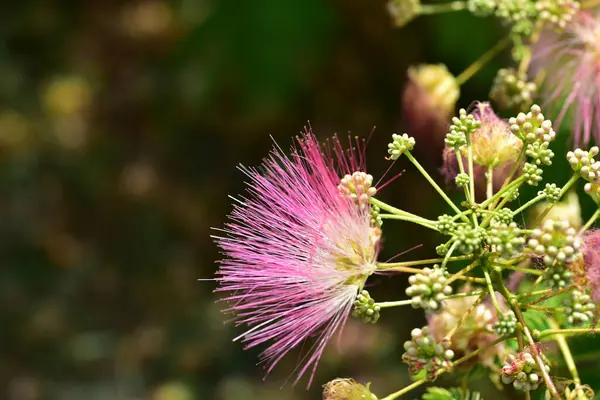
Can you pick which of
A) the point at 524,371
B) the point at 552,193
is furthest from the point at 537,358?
the point at 552,193

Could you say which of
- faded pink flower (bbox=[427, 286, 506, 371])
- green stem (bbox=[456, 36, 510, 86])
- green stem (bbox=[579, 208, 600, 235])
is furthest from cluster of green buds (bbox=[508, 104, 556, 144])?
green stem (bbox=[456, 36, 510, 86])

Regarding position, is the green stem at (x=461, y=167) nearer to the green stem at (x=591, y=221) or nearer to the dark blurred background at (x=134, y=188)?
the green stem at (x=591, y=221)

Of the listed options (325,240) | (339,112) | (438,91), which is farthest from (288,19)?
(325,240)

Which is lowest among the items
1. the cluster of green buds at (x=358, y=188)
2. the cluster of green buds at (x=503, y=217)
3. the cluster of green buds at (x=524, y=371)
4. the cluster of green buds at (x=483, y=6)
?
the cluster of green buds at (x=524, y=371)

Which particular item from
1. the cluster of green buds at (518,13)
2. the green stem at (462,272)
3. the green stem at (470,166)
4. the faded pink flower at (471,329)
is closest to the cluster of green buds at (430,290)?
the green stem at (462,272)

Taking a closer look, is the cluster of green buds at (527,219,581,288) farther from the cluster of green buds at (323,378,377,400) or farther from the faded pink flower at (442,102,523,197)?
the cluster of green buds at (323,378,377,400)

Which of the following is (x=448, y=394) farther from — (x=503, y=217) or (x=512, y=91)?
(x=512, y=91)
